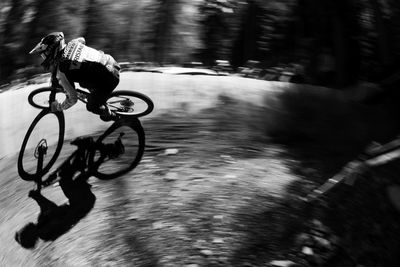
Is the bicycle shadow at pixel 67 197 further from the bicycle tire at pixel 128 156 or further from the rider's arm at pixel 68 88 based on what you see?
the rider's arm at pixel 68 88

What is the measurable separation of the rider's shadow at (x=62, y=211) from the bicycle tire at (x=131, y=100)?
0.98 m

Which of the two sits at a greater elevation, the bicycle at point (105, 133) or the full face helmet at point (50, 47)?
the full face helmet at point (50, 47)

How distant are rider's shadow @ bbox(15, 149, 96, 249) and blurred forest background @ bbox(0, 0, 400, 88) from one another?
8.66 feet

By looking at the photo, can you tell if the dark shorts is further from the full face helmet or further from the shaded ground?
the shaded ground

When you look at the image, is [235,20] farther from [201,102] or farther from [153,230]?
[153,230]

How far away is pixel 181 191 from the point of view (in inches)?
230

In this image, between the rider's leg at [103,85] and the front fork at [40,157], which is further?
the front fork at [40,157]

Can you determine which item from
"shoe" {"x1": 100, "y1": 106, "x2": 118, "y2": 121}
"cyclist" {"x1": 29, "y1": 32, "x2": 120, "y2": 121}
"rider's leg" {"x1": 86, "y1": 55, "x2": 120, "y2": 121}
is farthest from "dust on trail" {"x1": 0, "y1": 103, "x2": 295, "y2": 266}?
"cyclist" {"x1": 29, "y1": 32, "x2": 120, "y2": 121}

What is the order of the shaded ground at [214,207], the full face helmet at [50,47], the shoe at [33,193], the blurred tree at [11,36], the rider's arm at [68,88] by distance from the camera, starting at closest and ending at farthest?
the shaded ground at [214,207] → the full face helmet at [50,47] → the rider's arm at [68,88] → the shoe at [33,193] → the blurred tree at [11,36]

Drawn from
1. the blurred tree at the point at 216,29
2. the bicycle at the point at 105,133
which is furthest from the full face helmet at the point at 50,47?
the blurred tree at the point at 216,29

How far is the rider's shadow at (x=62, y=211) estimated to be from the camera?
5441 mm

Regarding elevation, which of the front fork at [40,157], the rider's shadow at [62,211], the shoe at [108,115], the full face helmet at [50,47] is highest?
the full face helmet at [50,47]

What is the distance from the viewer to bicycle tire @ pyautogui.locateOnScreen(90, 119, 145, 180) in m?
6.07

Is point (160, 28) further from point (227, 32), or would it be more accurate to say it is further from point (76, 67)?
point (76, 67)
